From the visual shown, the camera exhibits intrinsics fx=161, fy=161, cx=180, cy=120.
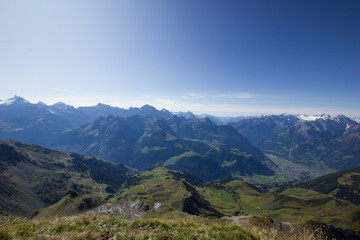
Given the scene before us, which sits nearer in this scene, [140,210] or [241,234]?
[241,234]

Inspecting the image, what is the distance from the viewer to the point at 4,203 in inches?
5763

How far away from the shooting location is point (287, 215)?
179 meters

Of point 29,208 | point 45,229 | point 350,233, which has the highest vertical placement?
point 45,229

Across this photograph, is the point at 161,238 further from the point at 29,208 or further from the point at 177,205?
the point at 29,208

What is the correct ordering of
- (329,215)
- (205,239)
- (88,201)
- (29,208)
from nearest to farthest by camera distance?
(205,239)
(88,201)
(29,208)
(329,215)

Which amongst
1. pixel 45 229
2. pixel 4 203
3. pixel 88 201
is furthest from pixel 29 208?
pixel 45 229

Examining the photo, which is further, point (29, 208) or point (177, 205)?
point (29, 208)

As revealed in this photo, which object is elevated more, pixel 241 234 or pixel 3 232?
pixel 3 232

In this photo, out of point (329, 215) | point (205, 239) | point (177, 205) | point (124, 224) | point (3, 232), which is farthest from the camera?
point (329, 215)

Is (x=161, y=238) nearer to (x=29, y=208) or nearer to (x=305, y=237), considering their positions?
(x=305, y=237)

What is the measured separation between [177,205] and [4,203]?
157841 mm

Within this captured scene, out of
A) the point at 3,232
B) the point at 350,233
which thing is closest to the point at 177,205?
the point at 350,233

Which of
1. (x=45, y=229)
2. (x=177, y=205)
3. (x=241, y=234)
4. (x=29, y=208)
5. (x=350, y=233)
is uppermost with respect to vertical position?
(x=241, y=234)

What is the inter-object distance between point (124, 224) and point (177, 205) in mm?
147194
